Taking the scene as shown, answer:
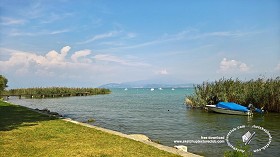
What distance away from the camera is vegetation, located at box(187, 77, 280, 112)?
109 ft

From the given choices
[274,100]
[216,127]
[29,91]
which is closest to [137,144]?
[216,127]

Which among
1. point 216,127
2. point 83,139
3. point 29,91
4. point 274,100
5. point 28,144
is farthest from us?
point 29,91

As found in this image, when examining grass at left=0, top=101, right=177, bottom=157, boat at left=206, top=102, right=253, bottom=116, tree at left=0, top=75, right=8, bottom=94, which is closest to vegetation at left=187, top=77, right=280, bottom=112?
boat at left=206, top=102, right=253, bottom=116

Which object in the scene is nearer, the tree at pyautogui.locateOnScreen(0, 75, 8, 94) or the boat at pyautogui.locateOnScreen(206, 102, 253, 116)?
the boat at pyautogui.locateOnScreen(206, 102, 253, 116)

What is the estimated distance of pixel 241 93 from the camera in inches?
1473

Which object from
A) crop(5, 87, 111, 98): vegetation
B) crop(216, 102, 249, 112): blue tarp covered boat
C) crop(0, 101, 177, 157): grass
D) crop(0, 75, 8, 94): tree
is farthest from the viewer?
crop(5, 87, 111, 98): vegetation

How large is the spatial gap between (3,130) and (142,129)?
10.3m

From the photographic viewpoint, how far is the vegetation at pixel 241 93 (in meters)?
33.3

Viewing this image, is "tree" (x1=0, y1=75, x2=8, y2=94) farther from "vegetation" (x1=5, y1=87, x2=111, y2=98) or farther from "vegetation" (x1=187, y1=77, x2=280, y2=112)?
"vegetation" (x1=187, y1=77, x2=280, y2=112)

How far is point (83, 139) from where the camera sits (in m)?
13.1

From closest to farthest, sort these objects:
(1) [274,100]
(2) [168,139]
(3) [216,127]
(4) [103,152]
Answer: (4) [103,152] → (2) [168,139] → (3) [216,127] → (1) [274,100]

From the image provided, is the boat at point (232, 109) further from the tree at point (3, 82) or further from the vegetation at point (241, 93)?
the tree at point (3, 82)

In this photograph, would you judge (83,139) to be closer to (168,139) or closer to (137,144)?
(137,144)

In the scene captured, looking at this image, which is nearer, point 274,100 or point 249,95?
point 274,100
